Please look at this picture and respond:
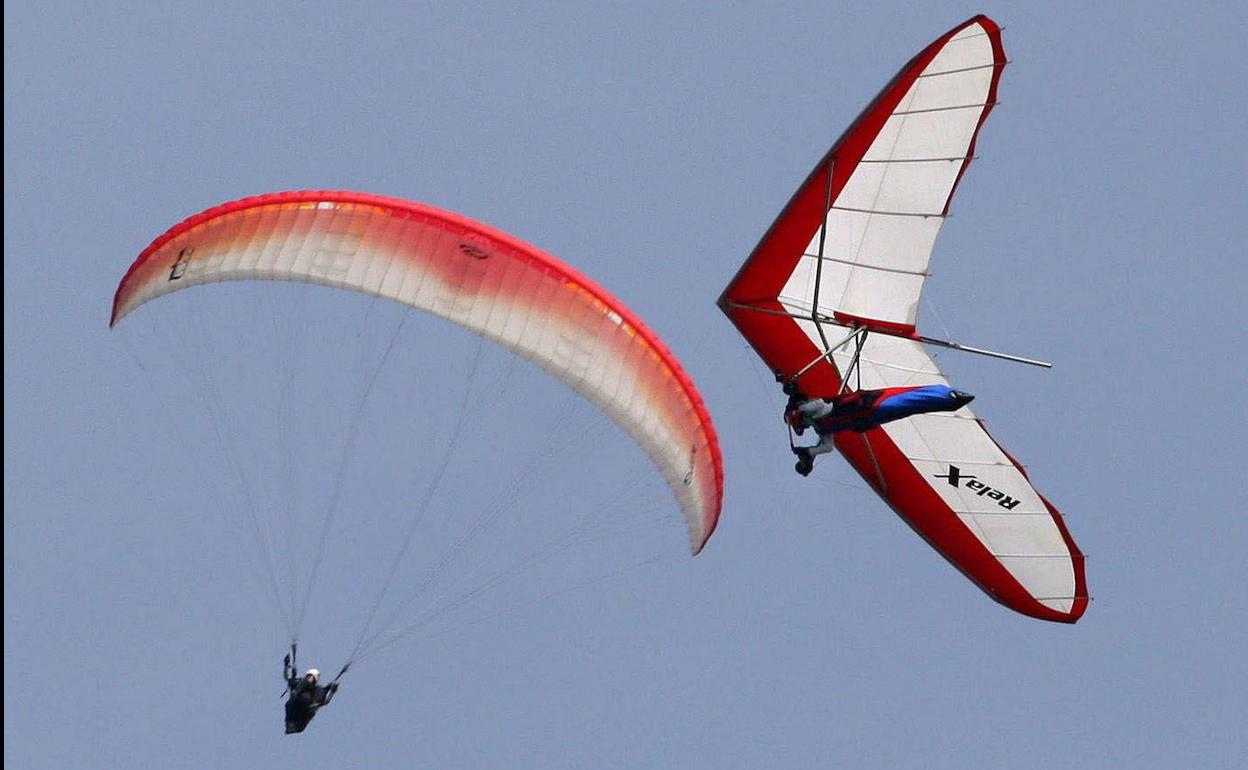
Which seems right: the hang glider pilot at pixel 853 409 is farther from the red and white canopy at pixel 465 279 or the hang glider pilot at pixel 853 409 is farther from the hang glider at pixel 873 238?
the red and white canopy at pixel 465 279

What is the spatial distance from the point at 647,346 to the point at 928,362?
25.2 ft

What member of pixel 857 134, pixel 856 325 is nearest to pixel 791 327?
pixel 856 325

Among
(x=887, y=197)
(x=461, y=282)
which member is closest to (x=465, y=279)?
(x=461, y=282)

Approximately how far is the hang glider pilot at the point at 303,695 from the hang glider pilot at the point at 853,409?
8.13 metres

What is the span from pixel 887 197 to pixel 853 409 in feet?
12.7

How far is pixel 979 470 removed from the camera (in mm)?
40156

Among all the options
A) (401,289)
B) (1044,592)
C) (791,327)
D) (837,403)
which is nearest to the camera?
(401,289)

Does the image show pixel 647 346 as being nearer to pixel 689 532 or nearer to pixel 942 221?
pixel 689 532

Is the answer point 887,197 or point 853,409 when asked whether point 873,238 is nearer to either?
point 887,197

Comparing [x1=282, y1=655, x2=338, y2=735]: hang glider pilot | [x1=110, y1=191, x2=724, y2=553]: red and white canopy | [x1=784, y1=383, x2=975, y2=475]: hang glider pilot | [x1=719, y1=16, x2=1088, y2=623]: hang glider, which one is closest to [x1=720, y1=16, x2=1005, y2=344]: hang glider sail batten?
[x1=719, y1=16, x2=1088, y2=623]: hang glider

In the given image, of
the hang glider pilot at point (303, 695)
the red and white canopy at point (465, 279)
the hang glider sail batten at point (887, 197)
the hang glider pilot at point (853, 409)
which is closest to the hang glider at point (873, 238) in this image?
the hang glider sail batten at point (887, 197)

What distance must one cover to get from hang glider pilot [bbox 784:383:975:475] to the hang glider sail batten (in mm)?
1884

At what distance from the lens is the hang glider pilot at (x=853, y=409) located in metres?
34.0

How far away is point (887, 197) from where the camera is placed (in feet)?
121
